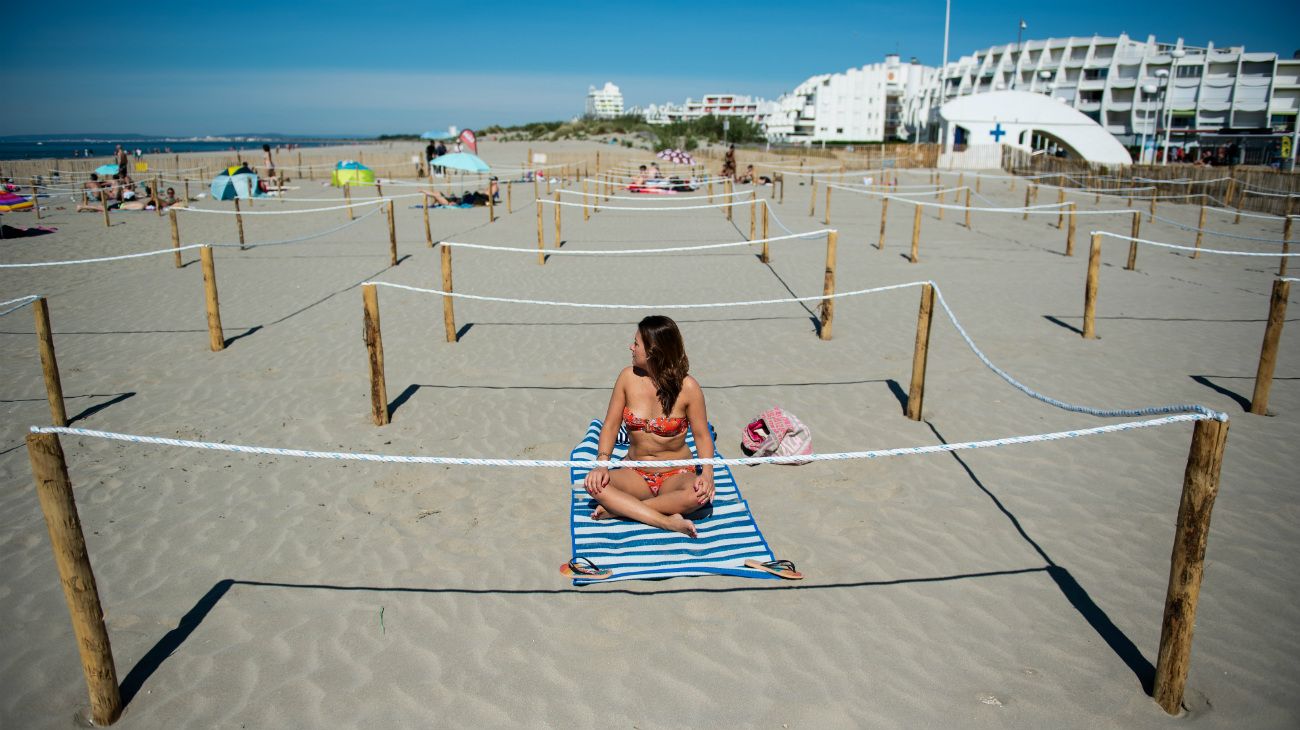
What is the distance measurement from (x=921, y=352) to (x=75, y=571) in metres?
5.18

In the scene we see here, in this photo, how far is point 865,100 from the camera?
98.3m

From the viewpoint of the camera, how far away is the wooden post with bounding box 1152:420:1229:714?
106 inches

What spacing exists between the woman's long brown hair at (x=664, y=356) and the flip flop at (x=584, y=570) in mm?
952

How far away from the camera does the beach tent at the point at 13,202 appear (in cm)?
2019

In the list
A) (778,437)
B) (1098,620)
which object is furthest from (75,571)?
(1098,620)

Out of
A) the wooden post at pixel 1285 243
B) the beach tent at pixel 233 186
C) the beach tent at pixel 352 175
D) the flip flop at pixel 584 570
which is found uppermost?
the beach tent at pixel 352 175

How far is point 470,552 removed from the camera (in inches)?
159

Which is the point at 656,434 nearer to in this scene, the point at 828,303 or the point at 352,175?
the point at 828,303

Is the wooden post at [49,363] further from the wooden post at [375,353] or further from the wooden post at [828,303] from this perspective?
the wooden post at [828,303]

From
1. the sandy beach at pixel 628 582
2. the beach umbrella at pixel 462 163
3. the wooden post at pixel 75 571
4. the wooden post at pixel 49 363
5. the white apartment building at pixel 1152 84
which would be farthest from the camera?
the white apartment building at pixel 1152 84

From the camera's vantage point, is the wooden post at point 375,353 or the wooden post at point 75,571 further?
the wooden post at point 375,353

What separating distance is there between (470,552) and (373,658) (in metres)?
0.89

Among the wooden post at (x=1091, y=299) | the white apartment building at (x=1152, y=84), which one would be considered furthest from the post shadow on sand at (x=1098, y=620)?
the white apartment building at (x=1152, y=84)

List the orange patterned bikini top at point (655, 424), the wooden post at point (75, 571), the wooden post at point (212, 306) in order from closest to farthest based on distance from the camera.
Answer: the wooden post at point (75, 571) → the orange patterned bikini top at point (655, 424) → the wooden post at point (212, 306)
